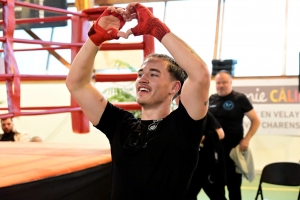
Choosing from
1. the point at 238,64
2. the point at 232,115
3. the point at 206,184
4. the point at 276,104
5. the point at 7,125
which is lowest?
the point at 206,184

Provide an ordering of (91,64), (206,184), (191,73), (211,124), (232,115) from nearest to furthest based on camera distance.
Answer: (191,73) → (91,64) → (211,124) → (206,184) → (232,115)

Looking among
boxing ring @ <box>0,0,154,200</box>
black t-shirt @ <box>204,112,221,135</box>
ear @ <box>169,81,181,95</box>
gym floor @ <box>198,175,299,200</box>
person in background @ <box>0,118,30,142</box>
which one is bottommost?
gym floor @ <box>198,175,299,200</box>

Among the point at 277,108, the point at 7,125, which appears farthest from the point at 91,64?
the point at 277,108

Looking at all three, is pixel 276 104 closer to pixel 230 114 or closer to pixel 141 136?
pixel 230 114

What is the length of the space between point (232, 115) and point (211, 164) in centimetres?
52

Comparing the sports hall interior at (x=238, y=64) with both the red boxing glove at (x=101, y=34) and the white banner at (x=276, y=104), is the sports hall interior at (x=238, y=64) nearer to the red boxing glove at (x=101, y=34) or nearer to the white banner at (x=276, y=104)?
the white banner at (x=276, y=104)

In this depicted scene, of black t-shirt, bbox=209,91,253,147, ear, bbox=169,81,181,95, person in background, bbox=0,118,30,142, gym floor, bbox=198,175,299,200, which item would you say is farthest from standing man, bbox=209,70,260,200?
ear, bbox=169,81,181,95

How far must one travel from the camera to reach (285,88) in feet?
21.1

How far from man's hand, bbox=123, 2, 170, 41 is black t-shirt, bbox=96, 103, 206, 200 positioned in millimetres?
237

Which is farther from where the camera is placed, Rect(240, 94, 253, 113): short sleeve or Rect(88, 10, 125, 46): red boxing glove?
Rect(240, 94, 253, 113): short sleeve

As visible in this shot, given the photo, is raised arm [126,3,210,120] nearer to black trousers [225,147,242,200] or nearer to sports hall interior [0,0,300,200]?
black trousers [225,147,242,200]

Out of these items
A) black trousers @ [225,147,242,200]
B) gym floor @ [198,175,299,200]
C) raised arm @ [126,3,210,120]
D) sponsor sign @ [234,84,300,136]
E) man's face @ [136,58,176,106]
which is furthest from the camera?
sponsor sign @ [234,84,300,136]

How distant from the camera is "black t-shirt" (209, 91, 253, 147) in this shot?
3.87 meters

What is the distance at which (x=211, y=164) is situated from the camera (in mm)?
3615
